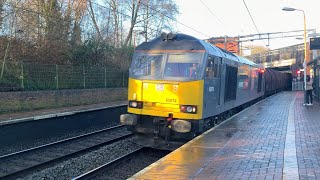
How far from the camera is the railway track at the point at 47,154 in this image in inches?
351

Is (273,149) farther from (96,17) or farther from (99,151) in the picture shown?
(96,17)

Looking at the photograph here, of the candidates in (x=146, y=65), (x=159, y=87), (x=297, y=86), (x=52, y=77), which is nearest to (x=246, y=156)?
(x=159, y=87)

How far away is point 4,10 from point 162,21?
22.9 m

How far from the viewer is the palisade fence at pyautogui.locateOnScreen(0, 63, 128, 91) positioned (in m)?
18.0

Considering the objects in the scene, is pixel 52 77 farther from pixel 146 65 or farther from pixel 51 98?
pixel 146 65

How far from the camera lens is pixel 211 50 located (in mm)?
11492

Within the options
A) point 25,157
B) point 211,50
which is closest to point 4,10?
point 25,157

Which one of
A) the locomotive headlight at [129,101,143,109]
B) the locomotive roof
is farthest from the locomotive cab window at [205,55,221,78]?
the locomotive headlight at [129,101,143,109]

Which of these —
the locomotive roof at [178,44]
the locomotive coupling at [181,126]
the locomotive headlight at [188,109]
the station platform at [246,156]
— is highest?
the locomotive roof at [178,44]

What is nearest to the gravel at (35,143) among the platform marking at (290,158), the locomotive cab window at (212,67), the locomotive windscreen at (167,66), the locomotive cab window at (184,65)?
the locomotive windscreen at (167,66)

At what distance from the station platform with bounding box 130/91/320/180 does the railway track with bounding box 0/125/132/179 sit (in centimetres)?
343

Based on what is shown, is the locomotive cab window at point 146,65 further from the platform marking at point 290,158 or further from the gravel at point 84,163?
the platform marking at point 290,158

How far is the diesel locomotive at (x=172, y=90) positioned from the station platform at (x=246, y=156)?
87cm

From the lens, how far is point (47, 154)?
10797 millimetres
